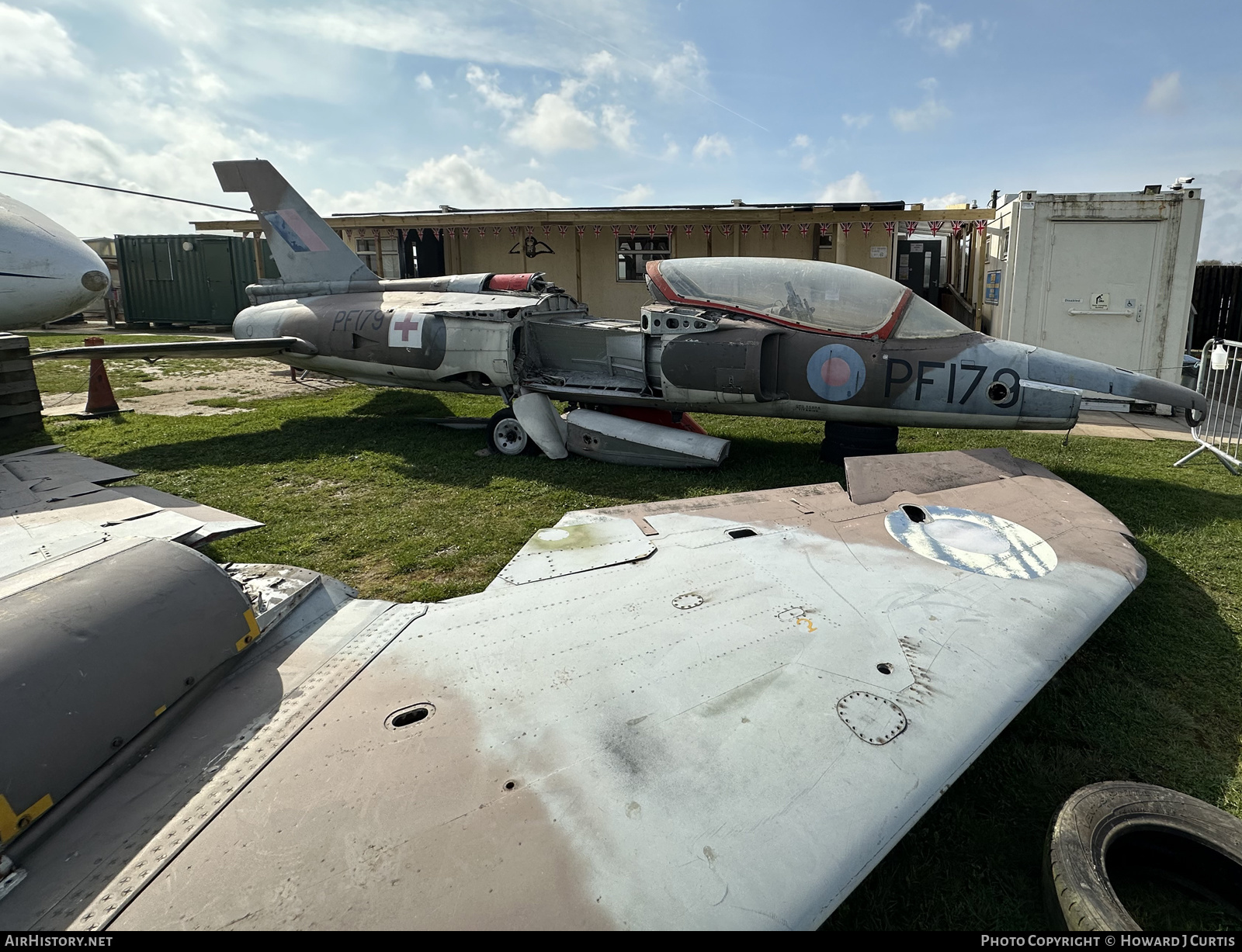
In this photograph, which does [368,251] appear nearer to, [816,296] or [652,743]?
[816,296]

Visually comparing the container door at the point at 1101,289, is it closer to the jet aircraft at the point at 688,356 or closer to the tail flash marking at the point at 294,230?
the jet aircraft at the point at 688,356

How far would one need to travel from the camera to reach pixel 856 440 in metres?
7.62

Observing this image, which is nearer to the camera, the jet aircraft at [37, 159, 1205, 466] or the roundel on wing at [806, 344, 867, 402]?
the jet aircraft at [37, 159, 1205, 466]

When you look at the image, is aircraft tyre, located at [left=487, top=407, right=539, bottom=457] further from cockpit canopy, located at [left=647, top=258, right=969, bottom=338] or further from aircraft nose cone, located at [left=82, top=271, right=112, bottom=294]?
aircraft nose cone, located at [left=82, top=271, right=112, bottom=294]

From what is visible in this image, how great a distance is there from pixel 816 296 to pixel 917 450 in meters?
2.76

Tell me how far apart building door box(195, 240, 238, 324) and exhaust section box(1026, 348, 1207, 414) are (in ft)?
82.2

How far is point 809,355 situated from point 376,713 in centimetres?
604

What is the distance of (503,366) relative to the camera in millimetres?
8719

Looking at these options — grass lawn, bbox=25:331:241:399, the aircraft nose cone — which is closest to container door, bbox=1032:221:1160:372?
the aircraft nose cone

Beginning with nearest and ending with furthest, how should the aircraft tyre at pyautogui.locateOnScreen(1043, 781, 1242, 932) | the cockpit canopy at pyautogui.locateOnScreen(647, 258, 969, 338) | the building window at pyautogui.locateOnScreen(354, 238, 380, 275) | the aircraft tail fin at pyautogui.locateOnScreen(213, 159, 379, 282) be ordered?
the aircraft tyre at pyautogui.locateOnScreen(1043, 781, 1242, 932)
the cockpit canopy at pyautogui.locateOnScreen(647, 258, 969, 338)
the aircraft tail fin at pyautogui.locateOnScreen(213, 159, 379, 282)
the building window at pyautogui.locateOnScreen(354, 238, 380, 275)

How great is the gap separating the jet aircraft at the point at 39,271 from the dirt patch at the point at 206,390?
2338 mm

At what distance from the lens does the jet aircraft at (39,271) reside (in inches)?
336

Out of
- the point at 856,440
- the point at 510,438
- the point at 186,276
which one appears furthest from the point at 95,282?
the point at 186,276

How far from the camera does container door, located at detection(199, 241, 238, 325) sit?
78.4 feet
